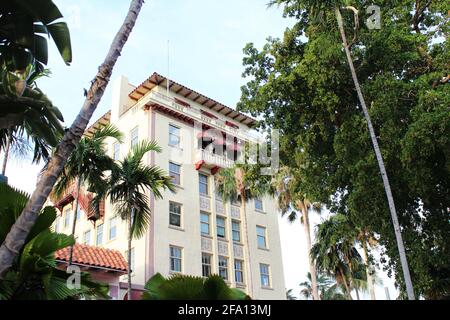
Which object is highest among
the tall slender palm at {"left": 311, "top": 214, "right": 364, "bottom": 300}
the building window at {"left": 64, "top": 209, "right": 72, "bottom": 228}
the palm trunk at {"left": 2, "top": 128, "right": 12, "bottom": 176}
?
the building window at {"left": 64, "top": 209, "right": 72, "bottom": 228}

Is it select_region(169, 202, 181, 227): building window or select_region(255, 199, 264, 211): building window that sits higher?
select_region(255, 199, 264, 211): building window

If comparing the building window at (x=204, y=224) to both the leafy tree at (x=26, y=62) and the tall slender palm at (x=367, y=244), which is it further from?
the leafy tree at (x=26, y=62)

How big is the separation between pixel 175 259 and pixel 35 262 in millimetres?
21887

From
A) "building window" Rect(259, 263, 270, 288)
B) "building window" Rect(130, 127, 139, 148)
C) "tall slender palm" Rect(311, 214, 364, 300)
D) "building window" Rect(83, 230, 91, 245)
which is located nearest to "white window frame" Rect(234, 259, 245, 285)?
"building window" Rect(259, 263, 270, 288)

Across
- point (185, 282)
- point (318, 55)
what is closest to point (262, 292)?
point (318, 55)

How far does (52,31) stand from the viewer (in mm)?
9547

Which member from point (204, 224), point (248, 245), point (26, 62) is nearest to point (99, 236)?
point (204, 224)

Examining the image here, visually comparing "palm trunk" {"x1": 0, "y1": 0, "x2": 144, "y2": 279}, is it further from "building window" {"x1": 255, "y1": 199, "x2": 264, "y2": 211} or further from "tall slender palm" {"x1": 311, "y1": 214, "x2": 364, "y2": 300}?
"tall slender palm" {"x1": 311, "y1": 214, "x2": 364, "y2": 300}

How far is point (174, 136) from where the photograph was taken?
108 feet

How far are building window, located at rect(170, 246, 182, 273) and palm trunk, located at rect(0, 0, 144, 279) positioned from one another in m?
20.9

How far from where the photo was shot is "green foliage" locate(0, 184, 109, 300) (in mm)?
6891

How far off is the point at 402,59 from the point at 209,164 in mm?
18415
